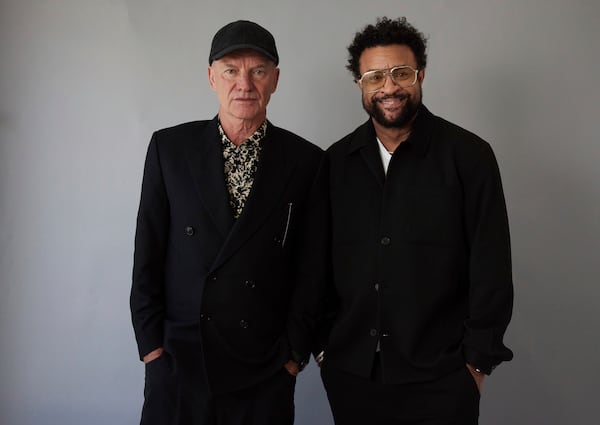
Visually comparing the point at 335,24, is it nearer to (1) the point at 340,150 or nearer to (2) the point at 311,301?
(1) the point at 340,150

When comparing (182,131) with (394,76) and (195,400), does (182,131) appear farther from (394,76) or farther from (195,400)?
(195,400)

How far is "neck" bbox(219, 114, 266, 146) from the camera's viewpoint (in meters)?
1.92

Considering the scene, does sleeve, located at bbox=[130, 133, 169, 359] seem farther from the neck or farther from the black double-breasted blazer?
the neck

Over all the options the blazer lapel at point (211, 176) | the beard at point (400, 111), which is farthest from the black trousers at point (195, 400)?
the beard at point (400, 111)

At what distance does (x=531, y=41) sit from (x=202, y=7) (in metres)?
1.39

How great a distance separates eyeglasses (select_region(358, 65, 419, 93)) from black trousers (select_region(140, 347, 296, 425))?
38.7 inches

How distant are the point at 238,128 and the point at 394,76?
525 mm

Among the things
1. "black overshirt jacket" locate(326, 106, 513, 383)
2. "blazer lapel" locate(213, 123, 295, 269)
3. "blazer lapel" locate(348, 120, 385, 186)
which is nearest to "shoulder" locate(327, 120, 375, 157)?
"blazer lapel" locate(348, 120, 385, 186)

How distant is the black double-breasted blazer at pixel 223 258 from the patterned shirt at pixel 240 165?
4cm

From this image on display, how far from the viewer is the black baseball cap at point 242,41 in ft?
5.98

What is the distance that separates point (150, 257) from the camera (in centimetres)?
193

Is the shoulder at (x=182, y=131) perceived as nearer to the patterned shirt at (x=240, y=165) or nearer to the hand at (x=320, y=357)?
the patterned shirt at (x=240, y=165)

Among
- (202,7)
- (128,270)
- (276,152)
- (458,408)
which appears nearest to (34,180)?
(128,270)

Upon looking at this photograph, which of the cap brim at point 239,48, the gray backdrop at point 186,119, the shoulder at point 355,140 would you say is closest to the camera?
the cap brim at point 239,48
